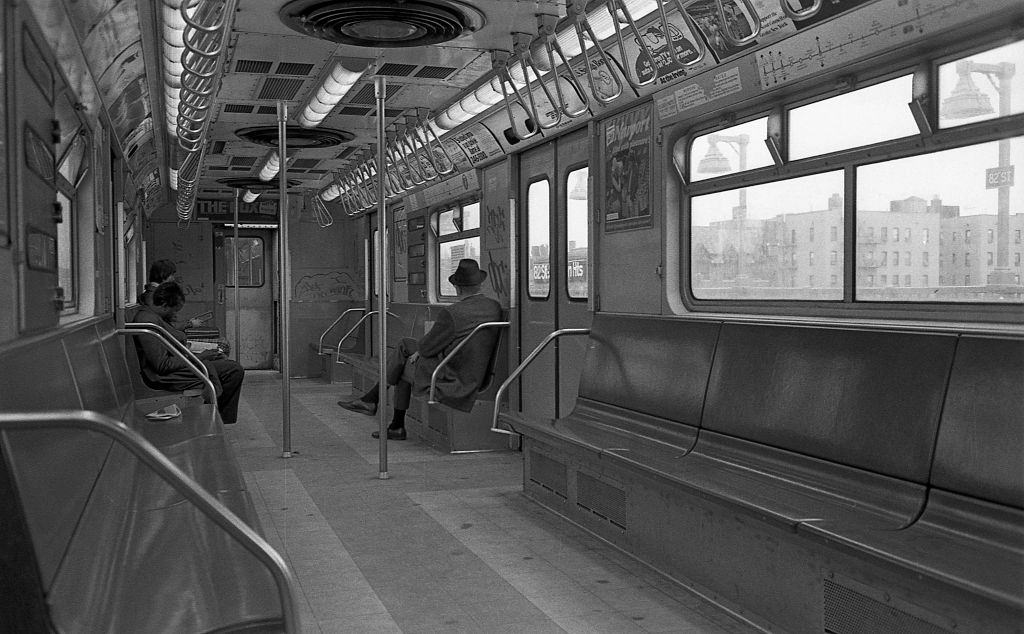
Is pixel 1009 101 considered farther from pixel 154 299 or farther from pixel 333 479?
pixel 154 299

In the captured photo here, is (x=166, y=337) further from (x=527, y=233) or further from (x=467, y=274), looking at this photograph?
(x=527, y=233)

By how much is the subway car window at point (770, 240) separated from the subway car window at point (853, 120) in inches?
5.0

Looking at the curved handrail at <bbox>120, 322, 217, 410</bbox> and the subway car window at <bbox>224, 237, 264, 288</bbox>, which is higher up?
the subway car window at <bbox>224, 237, 264, 288</bbox>

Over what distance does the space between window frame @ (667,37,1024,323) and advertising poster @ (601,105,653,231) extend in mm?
265

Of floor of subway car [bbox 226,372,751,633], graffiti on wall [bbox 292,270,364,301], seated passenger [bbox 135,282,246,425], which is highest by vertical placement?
graffiti on wall [bbox 292,270,364,301]

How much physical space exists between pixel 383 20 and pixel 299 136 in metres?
4.29

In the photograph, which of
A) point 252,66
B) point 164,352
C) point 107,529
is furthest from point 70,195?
point 164,352

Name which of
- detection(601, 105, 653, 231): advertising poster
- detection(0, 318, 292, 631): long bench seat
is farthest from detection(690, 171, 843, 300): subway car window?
detection(0, 318, 292, 631): long bench seat

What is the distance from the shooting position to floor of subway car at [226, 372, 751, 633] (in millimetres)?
3234

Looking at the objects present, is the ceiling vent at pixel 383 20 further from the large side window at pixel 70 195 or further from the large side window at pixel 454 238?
the large side window at pixel 454 238

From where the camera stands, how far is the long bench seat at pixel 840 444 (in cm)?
254

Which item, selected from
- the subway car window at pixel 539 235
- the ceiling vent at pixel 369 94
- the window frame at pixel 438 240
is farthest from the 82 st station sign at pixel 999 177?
the window frame at pixel 438 240

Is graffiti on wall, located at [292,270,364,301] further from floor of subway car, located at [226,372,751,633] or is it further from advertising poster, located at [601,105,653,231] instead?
advertising poster, located at [601,105,653,231]

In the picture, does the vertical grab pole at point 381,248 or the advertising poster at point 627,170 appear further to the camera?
the vertical grab pole at point 381,248
